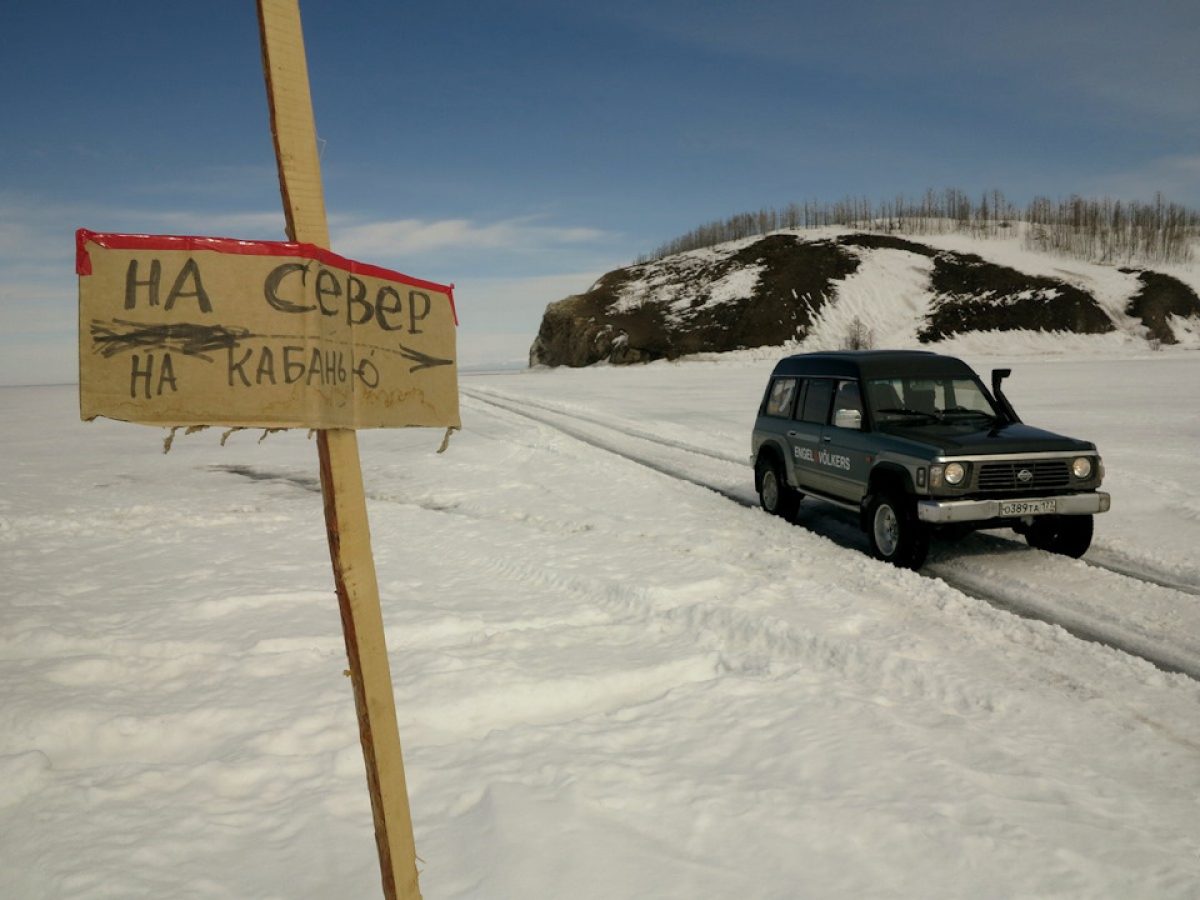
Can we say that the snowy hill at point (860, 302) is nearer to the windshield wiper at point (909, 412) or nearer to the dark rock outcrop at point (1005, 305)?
→ the dark rock outcrop at point (1005, 305)

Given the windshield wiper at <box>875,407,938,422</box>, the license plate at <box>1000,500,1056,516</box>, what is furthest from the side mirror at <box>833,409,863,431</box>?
the license plate at <box>1000,500,1056,516</box>

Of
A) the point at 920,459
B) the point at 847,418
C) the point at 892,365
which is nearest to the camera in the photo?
the point at 920,459

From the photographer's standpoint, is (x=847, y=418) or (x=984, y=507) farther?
(x=847, y=418)

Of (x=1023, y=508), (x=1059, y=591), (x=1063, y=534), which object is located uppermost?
(x=1023, y=508)

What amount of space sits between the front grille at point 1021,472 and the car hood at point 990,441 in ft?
0.38

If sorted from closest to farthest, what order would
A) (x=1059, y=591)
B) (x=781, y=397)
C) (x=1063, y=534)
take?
(x=1059, y=591) < (x=1063, y=534) < (x=781, y=397)

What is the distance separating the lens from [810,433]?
378 inches

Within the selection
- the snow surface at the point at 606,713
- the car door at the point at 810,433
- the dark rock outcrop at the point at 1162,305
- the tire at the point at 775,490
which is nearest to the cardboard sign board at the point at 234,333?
the snow surface at the point at 606,713

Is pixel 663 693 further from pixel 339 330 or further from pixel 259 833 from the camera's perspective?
pixel 339 330

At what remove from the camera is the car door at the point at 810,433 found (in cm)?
940

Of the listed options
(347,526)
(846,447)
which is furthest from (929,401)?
(347,526)

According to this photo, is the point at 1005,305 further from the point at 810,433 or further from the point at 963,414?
the point at 963,414

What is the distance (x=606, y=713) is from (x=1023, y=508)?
4846mm

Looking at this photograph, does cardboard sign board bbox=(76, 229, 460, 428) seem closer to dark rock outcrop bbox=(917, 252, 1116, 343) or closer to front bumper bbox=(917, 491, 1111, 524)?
front bumper bbox=(917, 491, 1111, 524)
